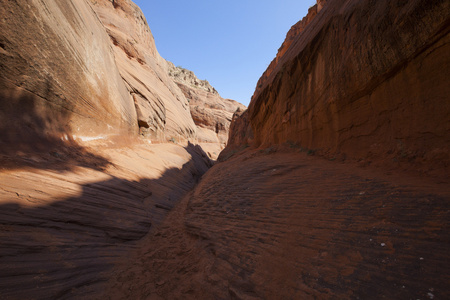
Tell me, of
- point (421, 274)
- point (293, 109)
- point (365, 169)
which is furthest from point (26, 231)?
point (293, 109)

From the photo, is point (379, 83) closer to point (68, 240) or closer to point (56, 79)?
point (68, 240)

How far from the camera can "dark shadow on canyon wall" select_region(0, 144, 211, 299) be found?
2.23 meters

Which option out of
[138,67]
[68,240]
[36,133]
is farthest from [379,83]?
[138,67]

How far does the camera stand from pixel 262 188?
15.0 feet

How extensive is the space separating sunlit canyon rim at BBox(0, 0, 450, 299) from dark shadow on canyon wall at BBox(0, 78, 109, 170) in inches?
1.2

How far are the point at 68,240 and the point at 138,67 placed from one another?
1311 cm

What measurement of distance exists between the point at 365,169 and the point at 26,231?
5.87m

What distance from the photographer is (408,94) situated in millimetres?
3299

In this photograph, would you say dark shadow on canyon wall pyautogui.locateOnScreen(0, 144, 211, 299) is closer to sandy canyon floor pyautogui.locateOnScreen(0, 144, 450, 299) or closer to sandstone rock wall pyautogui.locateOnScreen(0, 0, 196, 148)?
sandy canyon floor pyautogui.locateOnScreen(0, 144, 450, 299)

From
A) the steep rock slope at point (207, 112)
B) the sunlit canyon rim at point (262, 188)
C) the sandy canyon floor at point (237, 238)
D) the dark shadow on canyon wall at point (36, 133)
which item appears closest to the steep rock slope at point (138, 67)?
the sunlit canyon rim at point (262, 188)

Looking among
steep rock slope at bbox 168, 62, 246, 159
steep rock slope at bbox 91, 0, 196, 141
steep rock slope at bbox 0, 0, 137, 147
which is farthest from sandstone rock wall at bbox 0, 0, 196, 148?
steep rock slope at bbox 168, 62, 246, 159

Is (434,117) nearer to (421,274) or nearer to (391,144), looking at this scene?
(391,144)

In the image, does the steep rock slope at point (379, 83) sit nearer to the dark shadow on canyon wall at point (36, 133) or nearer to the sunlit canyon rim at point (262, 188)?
the sunlit canyon rim at point (262, 188)

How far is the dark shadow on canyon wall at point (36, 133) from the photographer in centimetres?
369
